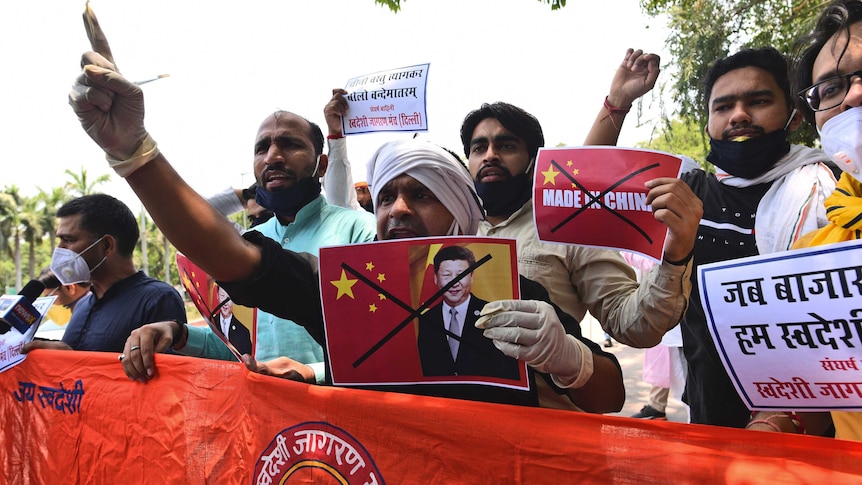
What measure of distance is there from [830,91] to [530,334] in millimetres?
999

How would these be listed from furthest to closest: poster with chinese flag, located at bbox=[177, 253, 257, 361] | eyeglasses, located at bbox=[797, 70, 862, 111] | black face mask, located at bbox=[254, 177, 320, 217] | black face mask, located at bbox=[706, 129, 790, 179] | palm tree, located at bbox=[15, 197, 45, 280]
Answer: palm tree, located at bbox=[15, 197, 45, 280]
black face mask, located at bbox=[254, 177, 320, 217]
black face mask, located at bbox=[706, 129, 790, 179]
poster with chinese flag, located at bbox=[177, 253, 257, 361]
eyeglasses, located at bbox=[797, 70, 862, 111]

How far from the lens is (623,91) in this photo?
2.15m

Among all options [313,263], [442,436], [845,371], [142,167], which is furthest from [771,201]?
[142,167]

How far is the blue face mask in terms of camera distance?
8.14 feet

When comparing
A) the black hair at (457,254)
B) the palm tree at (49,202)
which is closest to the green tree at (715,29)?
the black hair at (457,254)

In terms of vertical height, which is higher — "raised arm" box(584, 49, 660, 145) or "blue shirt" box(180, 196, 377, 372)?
"raised arm" box(584, 49, 660, 145)

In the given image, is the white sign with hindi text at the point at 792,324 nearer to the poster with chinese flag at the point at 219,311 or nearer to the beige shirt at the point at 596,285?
the beige shirt at the point at 596,285

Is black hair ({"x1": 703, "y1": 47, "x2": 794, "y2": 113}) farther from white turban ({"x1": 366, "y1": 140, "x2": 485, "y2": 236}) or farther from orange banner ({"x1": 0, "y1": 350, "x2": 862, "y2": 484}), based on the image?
orange banner ({"x1": 0, "y1": 350, "x2": 862, "y2": 484})

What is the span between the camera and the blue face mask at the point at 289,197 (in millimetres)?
2482

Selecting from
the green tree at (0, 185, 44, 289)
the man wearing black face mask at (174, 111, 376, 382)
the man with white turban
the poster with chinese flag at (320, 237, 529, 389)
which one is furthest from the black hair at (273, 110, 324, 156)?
the green tree at (0, 185, 44, 289)

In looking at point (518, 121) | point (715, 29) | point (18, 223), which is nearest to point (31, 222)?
point (18, 223)

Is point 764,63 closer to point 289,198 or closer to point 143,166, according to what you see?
point 289,198

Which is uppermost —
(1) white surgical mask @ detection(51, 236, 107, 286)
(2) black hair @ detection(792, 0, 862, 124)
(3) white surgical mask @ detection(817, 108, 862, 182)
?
(2) black hair @ detection(792, 0, 862, 124)

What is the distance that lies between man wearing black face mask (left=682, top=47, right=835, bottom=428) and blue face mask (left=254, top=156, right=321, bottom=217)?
1629mm
